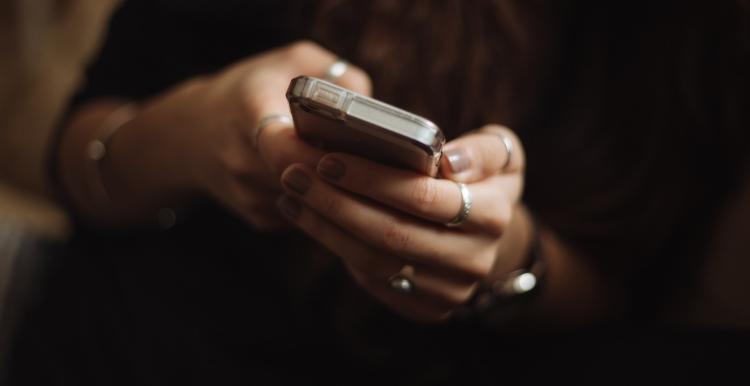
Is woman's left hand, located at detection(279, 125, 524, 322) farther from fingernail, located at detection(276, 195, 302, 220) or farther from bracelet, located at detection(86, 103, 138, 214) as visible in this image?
bracelet, located at detection(86, 103, 138, 214)

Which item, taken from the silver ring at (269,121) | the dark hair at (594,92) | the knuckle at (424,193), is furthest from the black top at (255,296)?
the knuckle at (424,193)

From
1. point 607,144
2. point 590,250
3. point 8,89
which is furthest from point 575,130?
point 8,89

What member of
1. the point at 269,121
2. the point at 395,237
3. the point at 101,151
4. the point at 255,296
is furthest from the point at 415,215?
the point at 101,151

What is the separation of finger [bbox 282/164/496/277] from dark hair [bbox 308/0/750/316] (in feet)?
0.43

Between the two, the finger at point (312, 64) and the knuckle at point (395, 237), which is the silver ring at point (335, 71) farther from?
the knuckle at point (395, 237)

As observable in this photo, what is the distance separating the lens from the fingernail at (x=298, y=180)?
1.13 feet

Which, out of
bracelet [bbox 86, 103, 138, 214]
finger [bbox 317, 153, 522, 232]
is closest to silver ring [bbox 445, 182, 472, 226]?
finger [bbox 317, 153, 522, 232]

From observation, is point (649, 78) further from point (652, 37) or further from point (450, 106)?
point (450, 106)

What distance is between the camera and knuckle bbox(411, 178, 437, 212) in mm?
330

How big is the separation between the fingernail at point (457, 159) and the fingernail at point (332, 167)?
67mm

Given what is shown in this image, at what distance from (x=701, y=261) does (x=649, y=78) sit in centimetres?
21

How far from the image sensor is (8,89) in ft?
3.77

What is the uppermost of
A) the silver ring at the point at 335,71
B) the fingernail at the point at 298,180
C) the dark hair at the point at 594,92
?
the dark hair at the point at 594,92

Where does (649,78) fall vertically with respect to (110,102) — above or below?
above
